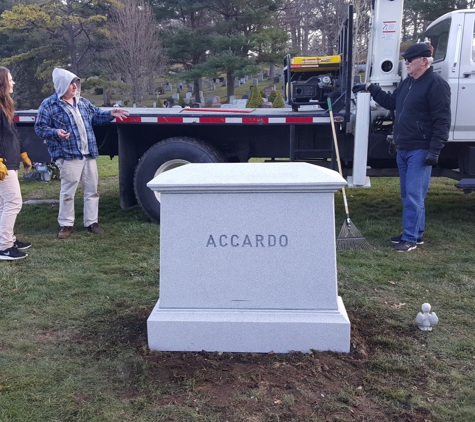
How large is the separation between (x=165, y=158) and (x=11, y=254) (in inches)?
84.6

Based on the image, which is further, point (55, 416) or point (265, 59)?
point (265, 59)

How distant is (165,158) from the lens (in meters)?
6.65

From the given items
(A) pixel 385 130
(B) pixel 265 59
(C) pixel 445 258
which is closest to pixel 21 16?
(B) pixel 265 59

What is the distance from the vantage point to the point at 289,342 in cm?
328

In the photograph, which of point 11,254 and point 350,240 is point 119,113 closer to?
point 11,254

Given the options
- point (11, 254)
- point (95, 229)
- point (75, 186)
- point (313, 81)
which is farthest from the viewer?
point (313, 81)

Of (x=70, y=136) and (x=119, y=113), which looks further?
(x=119, y=113)

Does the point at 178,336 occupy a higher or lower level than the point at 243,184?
lower

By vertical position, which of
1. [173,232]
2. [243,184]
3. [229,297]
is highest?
[243,184]

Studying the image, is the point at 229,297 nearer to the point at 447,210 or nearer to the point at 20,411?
the point at 20,411

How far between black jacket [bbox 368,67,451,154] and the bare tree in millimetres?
22580

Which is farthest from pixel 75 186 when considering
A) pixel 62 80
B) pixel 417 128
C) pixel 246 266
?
pixel 417 128

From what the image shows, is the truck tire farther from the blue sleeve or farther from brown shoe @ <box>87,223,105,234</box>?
the blue sleeve

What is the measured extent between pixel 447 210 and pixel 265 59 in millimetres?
21378
